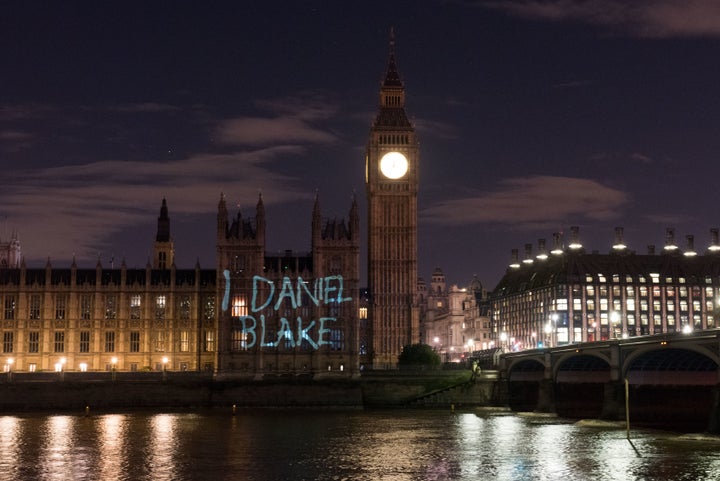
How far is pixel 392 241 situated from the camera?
627ft

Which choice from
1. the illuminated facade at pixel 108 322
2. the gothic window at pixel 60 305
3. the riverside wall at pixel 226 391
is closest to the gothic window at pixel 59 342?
the illuminated facade at pixel 108 322

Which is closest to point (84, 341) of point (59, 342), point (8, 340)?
point (59, 342)

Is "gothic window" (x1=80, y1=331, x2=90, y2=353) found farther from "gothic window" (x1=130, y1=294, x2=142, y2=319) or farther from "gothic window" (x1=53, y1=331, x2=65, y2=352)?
"gothic window" (x1=130, y1=294, x2=142, y2=319)

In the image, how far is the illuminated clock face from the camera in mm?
196375

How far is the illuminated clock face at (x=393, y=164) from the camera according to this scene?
19638 centimetres

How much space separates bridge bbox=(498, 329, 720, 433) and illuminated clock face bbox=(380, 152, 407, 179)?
64.6m

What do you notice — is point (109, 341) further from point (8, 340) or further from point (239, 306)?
point (239, 306)

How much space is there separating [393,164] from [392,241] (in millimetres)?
15064

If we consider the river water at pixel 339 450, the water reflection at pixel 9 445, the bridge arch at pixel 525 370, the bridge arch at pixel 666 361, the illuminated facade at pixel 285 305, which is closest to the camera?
the river water at pixel 339 450

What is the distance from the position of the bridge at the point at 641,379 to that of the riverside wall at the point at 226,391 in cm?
1552

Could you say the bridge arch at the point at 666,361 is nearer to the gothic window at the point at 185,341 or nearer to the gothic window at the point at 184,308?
the gothic window at the point at 185,341

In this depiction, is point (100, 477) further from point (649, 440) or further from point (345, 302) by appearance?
point (345, 302)

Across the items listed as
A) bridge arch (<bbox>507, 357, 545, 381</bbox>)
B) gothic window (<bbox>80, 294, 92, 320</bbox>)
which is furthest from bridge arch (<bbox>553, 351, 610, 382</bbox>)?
gothic window (<bbox>80, 294, 92, 320</bbox>)

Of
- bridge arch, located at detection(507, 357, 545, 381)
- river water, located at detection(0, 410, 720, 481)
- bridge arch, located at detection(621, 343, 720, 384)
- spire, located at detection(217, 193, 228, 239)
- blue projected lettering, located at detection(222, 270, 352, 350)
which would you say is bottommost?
river water, located at detection(0, 410, 720, 481)
